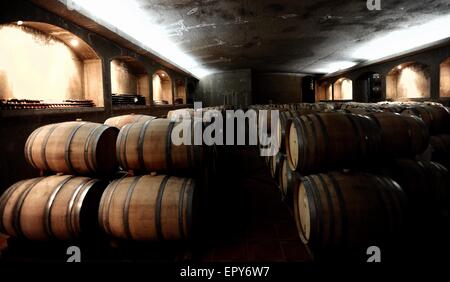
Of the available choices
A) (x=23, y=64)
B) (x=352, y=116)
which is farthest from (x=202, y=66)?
(x=352, y=116)

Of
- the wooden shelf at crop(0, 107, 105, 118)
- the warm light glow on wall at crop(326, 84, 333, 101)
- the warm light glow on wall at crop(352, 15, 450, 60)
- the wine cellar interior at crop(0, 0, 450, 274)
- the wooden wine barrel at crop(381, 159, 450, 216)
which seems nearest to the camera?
the wine cellar interior at crop(0, 0, 450, 274)

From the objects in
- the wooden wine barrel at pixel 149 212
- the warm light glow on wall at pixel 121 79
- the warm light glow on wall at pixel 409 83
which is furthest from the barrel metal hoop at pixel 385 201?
the warm light glow on wall at pixel 409 83

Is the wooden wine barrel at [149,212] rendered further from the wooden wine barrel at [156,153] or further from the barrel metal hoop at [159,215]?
the wooden wine barrel at [156,153]

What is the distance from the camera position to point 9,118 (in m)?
4.20

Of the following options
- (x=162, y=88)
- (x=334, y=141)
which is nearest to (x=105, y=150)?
(x=334, y=141)

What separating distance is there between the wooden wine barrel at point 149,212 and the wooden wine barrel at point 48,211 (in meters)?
0.24

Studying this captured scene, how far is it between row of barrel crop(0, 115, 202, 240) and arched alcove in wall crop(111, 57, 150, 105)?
5527mm

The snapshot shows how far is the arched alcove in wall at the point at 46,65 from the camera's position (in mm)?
5129

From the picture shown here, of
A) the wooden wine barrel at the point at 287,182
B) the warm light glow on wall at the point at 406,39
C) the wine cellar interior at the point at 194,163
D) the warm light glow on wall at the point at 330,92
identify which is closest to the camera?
the wine cellar interior at the point at 194,163

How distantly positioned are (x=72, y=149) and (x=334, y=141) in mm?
2789

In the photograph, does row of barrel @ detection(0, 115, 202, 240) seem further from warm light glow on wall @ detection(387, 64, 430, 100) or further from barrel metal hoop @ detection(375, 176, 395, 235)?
warm light glow on wall @ detection(387, 64, 430, 100)


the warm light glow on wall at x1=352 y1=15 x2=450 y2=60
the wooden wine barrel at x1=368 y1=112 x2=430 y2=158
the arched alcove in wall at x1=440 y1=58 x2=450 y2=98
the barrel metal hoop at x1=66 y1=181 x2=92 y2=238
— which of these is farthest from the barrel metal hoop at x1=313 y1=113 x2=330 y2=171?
the arched alcove in wall at x1=440 y1=58 x2=450 y2=98

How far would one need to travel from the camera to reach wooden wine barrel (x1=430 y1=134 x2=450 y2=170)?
3814 millimetres

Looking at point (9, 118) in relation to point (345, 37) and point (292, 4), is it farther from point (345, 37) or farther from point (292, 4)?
point (345, 37)
